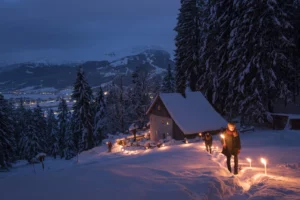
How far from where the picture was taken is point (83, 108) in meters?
34.9

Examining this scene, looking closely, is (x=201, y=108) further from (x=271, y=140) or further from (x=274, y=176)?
(x=274, y=176)

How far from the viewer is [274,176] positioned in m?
7.67

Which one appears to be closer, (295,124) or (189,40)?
(295,124)

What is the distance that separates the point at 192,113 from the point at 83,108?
18086 mm

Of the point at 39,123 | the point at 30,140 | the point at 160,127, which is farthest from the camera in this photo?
the point at 39,123

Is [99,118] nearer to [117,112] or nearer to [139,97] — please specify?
[139,97]

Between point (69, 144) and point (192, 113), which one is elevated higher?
point (192, 113)

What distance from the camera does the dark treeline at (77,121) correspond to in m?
34.6

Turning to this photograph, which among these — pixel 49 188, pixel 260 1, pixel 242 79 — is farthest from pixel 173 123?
pixel 49 188

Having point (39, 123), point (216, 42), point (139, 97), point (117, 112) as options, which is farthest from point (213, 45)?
point (39, 123)

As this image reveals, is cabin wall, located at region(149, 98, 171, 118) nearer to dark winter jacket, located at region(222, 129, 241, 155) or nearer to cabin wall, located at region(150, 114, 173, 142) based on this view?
cabin wall, located at region(150, 114, 173, 142)

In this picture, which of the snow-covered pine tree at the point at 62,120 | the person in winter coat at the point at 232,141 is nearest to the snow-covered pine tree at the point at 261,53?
the person in winter coat at the point at 232,141

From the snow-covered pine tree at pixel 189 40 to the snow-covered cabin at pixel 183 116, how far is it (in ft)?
21.5

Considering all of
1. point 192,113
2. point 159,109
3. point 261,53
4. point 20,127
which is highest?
point 261,53
